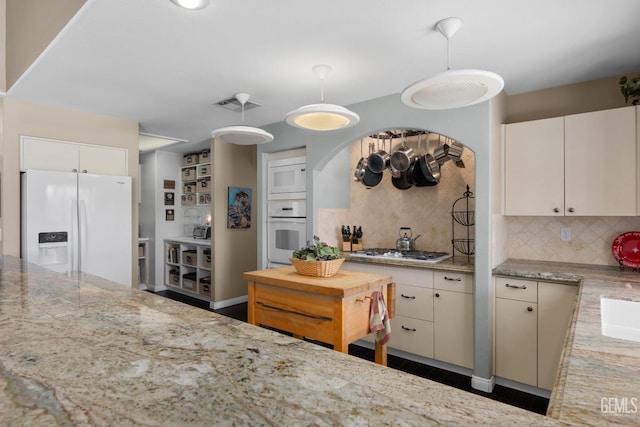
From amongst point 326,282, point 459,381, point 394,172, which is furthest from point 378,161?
point 459,381

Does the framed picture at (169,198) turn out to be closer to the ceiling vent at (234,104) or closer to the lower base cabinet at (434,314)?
the ceiling vent at (234,104)

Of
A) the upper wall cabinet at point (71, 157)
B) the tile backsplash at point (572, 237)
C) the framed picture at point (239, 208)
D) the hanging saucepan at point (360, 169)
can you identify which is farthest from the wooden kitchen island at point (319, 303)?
the framed picture at point (239, 208)

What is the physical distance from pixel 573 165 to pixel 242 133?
249cm

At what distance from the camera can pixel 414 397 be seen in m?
0.63

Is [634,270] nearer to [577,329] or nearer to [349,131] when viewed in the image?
[577,329]

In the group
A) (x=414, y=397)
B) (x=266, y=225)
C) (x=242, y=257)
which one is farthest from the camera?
(x=242, y=257)

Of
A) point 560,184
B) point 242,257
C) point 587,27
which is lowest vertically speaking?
point 242,257

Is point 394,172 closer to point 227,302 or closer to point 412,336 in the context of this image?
point 412,336

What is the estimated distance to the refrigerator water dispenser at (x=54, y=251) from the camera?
3174 millimetres

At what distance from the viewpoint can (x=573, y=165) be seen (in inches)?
104

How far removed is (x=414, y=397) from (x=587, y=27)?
234 centimetres

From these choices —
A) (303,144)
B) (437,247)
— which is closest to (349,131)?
(303,144)

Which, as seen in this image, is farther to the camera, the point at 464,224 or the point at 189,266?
the point at 189,266

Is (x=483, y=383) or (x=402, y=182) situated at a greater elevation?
(x=402, y=182)
